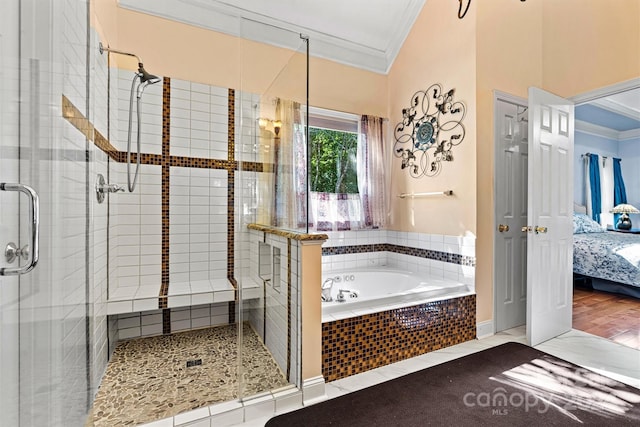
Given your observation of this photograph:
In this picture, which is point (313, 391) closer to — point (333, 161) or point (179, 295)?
point (179, 295)

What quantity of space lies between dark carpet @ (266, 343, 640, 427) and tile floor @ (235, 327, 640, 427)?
8cm

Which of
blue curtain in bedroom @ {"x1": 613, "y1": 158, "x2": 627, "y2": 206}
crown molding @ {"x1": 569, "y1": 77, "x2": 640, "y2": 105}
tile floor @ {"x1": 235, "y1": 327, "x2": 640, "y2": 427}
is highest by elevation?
crown molding @ {"x1": 569, "y1": 77, "x2": 640, "y2": 105}

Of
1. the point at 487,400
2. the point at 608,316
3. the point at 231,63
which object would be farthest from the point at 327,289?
the point at 608,316

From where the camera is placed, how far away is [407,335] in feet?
7.13

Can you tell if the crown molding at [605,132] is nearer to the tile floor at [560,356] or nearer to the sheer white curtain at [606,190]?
the sheer white curtain at [606,190]

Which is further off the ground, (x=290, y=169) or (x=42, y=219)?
(x=290, y=169)

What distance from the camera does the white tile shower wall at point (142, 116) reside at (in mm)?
2451

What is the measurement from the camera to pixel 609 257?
12.2ft

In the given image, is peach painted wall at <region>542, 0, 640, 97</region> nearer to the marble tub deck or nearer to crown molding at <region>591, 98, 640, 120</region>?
crown molding at <region>591, 98, 640, 120</region>

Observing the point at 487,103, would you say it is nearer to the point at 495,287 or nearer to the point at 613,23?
the point at 613,23

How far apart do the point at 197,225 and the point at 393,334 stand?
6.25ft

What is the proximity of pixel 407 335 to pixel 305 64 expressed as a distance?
1982 mm

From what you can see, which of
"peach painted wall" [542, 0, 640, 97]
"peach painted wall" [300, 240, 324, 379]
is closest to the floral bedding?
"peach painted wall" [542, 0, 640, 97]

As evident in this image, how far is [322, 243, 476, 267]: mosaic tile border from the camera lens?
8.62ft
